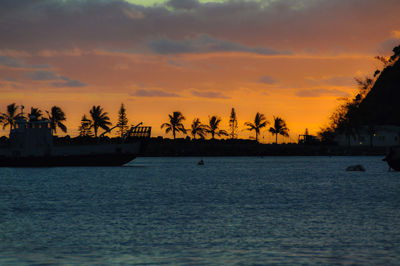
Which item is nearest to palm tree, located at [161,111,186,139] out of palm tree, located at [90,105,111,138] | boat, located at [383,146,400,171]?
palm tree, located at [90,105,111,138]

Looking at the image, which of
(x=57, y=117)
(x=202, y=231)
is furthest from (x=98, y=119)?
(x=202, y=231)

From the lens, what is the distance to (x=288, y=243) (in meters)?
22.1

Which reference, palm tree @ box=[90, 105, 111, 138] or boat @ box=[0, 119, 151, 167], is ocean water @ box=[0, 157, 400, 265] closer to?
boat @ box=[0, 119, 151, 167]

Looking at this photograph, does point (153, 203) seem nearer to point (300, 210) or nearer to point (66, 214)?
point (66, 214)

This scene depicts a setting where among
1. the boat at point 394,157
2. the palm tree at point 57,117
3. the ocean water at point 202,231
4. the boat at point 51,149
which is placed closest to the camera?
the ocean water at point 202,231

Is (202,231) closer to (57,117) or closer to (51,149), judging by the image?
(51,149)

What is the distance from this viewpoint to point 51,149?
102312 millimetres

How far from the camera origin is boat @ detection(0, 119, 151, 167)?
10044 cm

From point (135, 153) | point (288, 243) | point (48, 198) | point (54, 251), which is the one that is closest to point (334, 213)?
point (288, 243)

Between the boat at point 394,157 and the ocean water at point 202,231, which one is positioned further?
the boat at point 394,157

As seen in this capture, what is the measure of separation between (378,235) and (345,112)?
557 feet

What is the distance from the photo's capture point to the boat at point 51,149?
330 feet

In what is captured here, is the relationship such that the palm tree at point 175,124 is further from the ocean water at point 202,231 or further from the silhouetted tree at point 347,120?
the ocean water at point 202,231

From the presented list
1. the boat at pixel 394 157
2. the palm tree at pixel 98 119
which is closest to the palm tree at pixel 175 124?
the palm tree at pixel 98 119
